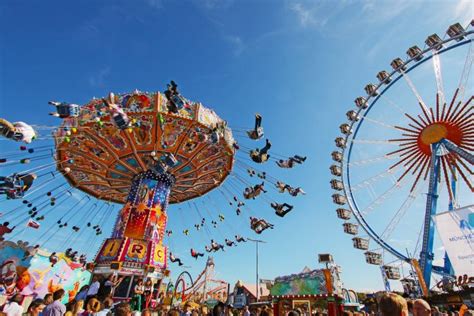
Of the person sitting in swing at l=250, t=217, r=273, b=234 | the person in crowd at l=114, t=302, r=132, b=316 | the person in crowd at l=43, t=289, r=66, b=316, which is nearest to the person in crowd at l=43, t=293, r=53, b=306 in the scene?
the person in crowd at l=43, t=289, r=66, b=316

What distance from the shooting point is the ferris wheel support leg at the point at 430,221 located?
17406mm

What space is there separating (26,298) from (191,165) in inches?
460

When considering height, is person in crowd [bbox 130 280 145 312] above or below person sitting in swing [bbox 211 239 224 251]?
below

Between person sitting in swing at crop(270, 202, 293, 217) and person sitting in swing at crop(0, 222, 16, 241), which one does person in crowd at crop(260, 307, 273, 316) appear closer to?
person sitting in swing at crop(270, 202, 293, 217)

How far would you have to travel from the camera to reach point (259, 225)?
15672mm

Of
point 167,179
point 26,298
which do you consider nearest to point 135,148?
point 167,179

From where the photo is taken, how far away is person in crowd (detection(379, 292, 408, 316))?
237cm

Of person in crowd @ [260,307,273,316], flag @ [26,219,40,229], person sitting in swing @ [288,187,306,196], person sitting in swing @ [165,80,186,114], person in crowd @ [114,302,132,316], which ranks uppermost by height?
person sitting in swing @ [165,80,186,114]

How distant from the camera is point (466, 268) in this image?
764 centimetres

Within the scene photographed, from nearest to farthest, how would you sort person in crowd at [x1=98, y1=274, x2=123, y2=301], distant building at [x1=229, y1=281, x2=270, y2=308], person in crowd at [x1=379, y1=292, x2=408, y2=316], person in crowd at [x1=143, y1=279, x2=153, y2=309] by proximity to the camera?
person in crowd at [x1=379, y1=292, x2=408, y2=316], person in crowd at [x1=98, y1=274, x2=123, y2=301], person in crowd at [x1=143, y1=279, x2=153, y2=309], distant building at [x1=229, y1=281, x2=270, y2=308]

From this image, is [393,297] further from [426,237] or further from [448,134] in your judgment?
[448,134]

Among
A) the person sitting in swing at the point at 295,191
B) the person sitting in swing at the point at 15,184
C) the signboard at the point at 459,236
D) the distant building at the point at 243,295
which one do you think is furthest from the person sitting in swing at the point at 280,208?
the distant building at the point at 243,295

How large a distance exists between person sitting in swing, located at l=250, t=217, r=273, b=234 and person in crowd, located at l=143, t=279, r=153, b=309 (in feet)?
20.6

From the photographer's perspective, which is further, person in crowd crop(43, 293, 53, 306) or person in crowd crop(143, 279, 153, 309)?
person in crowd crop(143, 279, 153, 309)
